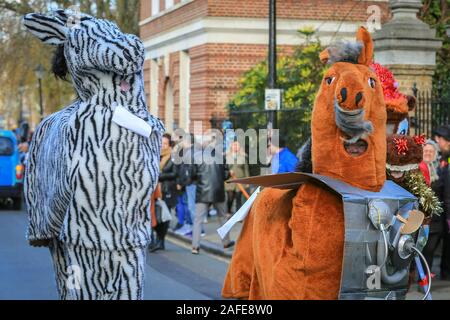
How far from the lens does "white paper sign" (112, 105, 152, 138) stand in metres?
4.63

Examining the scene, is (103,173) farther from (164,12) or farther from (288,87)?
(164,12)

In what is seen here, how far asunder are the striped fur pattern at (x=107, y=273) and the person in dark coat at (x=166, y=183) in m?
10.0

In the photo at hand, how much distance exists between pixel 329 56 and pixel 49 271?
7.70 metres

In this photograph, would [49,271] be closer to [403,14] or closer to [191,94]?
[403,14]

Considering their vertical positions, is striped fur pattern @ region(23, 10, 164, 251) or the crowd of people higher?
striped fur pattern @ region(23, 10, 164, 251)

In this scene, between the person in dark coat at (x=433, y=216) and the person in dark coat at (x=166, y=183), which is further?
the person in dark coat at (x=166, y=183)

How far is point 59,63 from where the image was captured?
5113mm

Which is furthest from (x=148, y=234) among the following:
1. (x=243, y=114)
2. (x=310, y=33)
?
(x=310, y=33)

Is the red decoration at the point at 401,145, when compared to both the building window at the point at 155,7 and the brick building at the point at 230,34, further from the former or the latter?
the building window at the point at 155,7

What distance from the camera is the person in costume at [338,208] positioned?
489 cm

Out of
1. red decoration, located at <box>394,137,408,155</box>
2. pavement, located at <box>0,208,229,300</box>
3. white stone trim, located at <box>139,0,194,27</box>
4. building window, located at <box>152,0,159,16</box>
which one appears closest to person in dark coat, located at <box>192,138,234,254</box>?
pavement, located at <box>0,208,229,300</box>

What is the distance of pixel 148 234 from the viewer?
473 centimetres

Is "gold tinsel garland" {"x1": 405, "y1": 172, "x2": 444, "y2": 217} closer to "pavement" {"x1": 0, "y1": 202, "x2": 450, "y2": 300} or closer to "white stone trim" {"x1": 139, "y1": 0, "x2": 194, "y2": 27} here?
"pavement" {"x1": 0, "y1": 202, "x2": 450, "y2": 300}

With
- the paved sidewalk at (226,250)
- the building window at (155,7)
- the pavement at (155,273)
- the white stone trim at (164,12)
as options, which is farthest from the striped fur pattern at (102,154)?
the building window at (155,7)
